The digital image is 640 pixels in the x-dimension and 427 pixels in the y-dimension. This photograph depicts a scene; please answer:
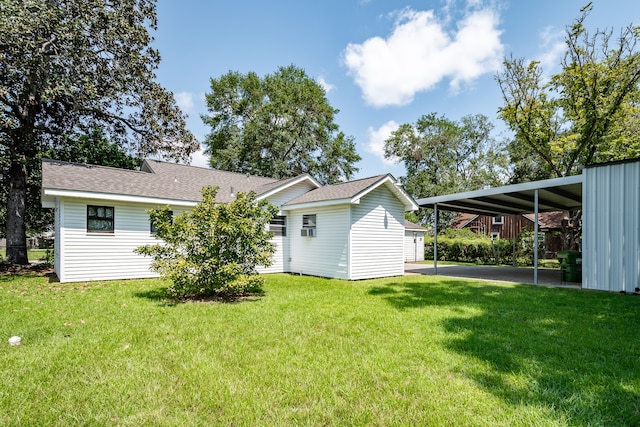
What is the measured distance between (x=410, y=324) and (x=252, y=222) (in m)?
4.59

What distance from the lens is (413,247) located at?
963 inches

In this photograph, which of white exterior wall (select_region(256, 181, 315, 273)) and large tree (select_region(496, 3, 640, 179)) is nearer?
white exterior wall (select_region(256, 181, 315, 273))

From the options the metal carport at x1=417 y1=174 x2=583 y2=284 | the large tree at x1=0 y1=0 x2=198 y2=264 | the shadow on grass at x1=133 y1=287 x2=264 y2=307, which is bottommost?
the shadow on grass at x1=133 y1=287 x2=264 y2=307

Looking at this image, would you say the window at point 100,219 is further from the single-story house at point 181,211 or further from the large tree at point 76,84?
the large tree at point 76,84

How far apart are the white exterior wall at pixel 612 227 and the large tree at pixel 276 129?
20513 millimetres

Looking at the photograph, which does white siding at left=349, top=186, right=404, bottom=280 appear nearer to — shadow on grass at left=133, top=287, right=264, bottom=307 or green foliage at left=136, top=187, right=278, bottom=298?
green foliage at left=136, top=187, right=278, bottom=298

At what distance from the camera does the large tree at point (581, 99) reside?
16.5m

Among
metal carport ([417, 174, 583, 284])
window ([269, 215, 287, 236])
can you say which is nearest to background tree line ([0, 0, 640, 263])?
metal carport ([417, 174, 583, 284])

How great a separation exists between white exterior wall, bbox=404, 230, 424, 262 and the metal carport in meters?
7.45

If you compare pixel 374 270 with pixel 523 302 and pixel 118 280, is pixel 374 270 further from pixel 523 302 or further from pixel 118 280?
pixel 118 280

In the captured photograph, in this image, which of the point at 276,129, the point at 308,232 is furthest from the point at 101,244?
the point at 276,129

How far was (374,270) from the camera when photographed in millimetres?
11742

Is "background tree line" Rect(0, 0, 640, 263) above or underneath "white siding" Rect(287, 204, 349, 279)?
above

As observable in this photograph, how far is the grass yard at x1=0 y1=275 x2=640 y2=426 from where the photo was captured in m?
2.71
